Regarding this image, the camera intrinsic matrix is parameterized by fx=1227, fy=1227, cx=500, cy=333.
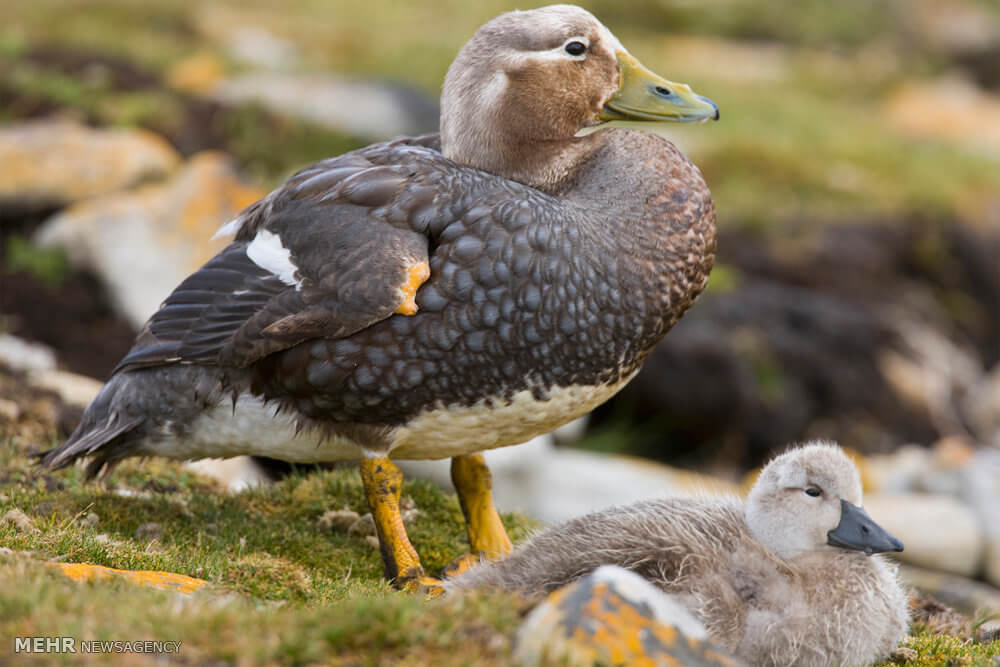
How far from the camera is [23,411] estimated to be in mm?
6996

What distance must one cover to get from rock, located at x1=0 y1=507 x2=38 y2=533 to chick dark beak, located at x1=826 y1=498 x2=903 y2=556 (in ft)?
10.2

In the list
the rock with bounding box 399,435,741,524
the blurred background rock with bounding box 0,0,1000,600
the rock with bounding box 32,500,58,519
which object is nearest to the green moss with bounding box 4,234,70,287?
the blurred background rock with bounding box 0,0,1000,600

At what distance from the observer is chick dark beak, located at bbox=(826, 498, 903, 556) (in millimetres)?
4543

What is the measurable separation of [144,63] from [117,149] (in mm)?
2692

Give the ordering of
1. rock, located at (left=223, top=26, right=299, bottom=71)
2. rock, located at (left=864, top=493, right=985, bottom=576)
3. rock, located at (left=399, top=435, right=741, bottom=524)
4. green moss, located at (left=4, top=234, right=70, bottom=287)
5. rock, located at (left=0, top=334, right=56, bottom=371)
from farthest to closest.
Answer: rock, located at (left=223, top=26, right=299, bottom=71) → green moss, located at (left=4, top=234, right=70, bottom=287) → rock, located at (left=864, top=493, right=985, bottom=576) → rock, located at (left=399, top=435, right=741, bottom=524) → rock, located at (left=0, top=334, right=56, bottom=371)

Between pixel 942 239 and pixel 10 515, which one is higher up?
pixel 10 515

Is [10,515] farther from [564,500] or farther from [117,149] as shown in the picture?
[117,149]

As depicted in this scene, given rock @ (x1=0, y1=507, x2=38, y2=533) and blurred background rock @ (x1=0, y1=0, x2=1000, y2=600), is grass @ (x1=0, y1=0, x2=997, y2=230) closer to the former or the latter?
blurred background rock @ (x1=0, y1=0, x2=1000, y2=600)

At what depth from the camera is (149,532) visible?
5289 millimetres

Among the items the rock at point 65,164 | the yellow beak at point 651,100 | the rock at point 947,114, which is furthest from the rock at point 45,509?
the rock at point 947,114

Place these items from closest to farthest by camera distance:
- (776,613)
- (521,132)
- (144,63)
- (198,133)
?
1. (776,613)
2. (521,132)
3. (198,133)
4. (144,63)

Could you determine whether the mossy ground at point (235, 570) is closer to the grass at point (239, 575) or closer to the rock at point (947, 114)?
the grass at point (239, 575)

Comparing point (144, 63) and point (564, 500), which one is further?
point (144, 63)

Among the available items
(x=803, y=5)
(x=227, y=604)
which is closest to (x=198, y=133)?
(x=227, y=604)
